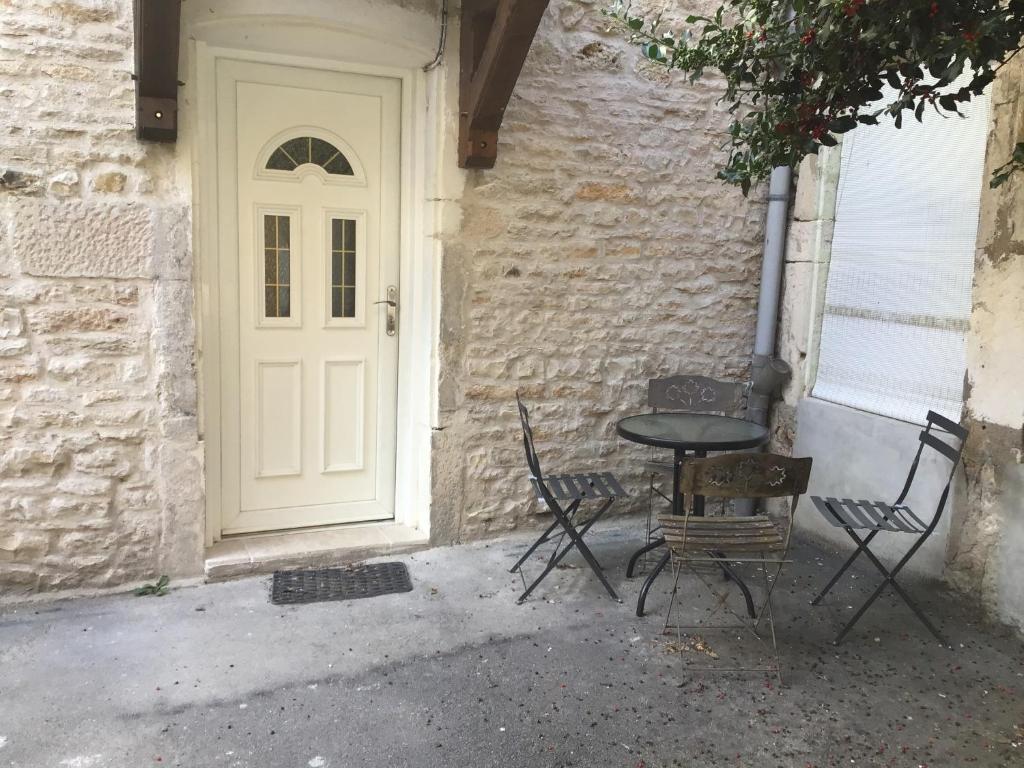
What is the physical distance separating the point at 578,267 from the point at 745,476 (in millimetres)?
1726

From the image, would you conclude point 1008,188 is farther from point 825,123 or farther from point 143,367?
point 143,367

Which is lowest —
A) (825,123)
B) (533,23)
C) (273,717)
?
(273,717)

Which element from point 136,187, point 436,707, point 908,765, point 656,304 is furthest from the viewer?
point 656,304

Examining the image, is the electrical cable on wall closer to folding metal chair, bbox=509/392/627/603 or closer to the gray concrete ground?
folding metal chair, bbox=509/392/627/603

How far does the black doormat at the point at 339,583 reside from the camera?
3768mm

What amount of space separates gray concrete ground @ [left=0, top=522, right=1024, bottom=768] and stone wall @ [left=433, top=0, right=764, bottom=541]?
2.60 ft

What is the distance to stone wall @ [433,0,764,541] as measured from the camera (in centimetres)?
426

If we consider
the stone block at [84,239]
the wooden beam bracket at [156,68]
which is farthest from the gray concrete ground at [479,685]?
the wooden beam bracket at [156,68]

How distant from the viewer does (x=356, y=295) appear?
4262 millimetres

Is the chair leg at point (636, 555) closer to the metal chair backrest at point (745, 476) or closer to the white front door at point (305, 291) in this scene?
the metal chair backrest at point (745, 476)

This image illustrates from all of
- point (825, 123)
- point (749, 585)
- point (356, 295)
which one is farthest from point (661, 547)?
point (825, 123)

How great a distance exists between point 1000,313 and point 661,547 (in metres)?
1.91

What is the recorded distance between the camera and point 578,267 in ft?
14.8

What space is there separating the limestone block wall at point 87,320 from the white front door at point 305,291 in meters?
0.38
